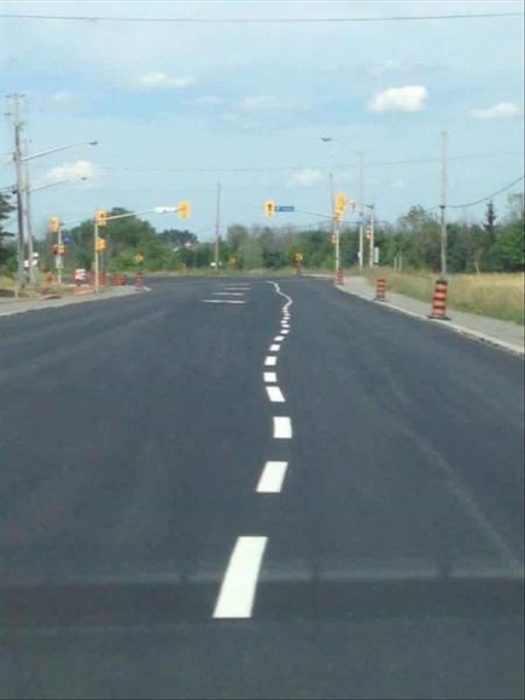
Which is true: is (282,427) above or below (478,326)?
above

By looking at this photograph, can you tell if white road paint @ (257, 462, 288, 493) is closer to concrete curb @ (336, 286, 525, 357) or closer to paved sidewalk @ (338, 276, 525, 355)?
concrete curb @ (336, 286, 525, 357)

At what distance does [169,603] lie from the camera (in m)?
8.23

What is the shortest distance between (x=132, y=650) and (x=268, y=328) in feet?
98.7

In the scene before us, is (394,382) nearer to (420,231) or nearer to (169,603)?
(169,603)

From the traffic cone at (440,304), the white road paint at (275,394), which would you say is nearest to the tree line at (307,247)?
the traffic cone at (440,304)

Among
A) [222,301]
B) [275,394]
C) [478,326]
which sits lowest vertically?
[222,301]

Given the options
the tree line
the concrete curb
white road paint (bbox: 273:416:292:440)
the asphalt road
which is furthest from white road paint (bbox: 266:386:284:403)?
the tree line

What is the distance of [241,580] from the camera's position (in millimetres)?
8688

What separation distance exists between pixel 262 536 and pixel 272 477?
7.82ft

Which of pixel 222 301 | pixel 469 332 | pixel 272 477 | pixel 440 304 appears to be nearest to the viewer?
pixel 272 477

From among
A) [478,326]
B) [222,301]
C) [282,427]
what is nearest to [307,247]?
[222,301]

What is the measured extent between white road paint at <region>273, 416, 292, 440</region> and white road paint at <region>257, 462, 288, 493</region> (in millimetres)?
1751

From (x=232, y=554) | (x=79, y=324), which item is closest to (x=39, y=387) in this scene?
(x=232, y=554)

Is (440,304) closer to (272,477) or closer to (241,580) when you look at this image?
(272,477)
